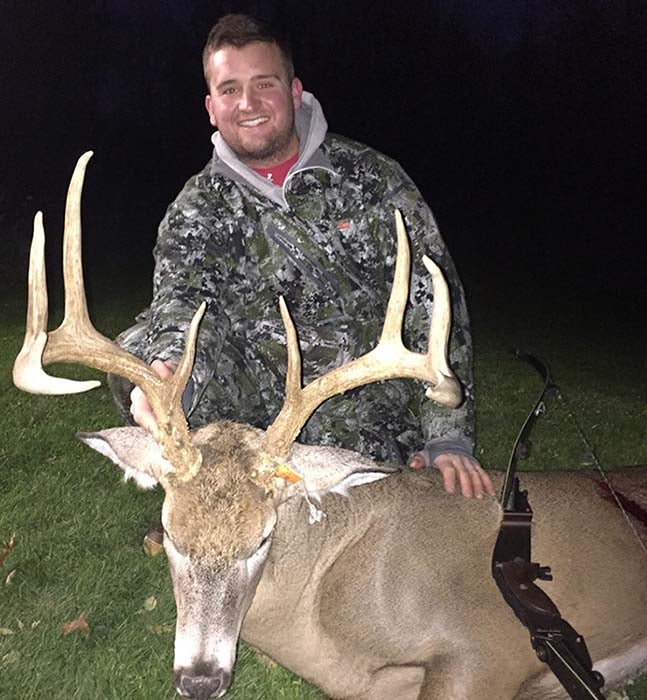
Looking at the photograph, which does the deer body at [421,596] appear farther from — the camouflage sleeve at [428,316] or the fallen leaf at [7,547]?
the fallen leaf at [7,547]

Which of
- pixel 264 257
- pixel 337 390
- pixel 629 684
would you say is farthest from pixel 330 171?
pixel 629 684

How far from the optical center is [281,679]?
3.81 m

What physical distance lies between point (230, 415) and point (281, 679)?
3.75 feet

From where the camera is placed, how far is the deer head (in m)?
2.87

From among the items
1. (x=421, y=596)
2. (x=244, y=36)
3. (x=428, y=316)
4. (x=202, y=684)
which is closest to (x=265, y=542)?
(x=202, y=684)

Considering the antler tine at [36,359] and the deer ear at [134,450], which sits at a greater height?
the antler tine at [36,359]

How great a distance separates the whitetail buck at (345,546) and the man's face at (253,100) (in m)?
1.66

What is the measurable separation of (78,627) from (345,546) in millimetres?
1416

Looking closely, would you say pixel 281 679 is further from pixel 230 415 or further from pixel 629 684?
A: pixel 629 684

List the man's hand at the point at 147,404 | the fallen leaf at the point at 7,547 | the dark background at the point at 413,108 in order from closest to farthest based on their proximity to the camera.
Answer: the man's hand at the point at 147,404
the fallen leaf at the point at 7,547
the dark background at the point at 413,108

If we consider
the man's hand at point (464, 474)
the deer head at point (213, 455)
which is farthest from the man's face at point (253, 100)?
the man's hand at point (464, 474)

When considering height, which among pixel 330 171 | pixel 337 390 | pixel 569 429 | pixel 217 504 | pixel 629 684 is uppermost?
pixel 330 171

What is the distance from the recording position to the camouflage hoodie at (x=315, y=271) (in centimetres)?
434

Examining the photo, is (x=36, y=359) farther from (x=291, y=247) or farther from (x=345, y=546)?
(x=291, y=247)
